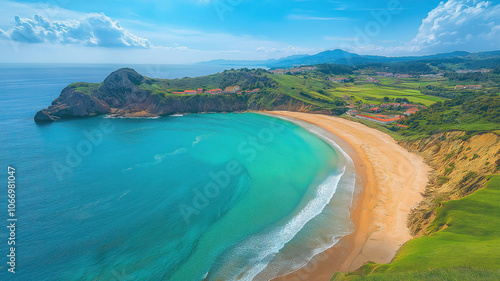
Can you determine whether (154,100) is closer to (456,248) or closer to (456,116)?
(456,248)

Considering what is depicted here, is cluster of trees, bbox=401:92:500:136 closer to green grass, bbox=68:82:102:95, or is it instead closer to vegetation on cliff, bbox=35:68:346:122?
vegetation on cliff, bbox=35:68:346:122

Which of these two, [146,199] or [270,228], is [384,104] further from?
[146,199]

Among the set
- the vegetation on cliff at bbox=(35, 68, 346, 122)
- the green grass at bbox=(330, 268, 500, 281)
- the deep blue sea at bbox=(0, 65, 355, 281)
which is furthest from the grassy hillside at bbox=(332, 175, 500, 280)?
the vegetation on cliff at bbox=(35, 68, 346, 122)

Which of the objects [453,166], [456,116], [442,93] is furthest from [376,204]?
[442,93]

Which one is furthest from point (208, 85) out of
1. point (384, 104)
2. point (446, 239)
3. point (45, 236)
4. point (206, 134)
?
point (446, 239)

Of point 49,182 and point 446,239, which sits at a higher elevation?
point 446,239
